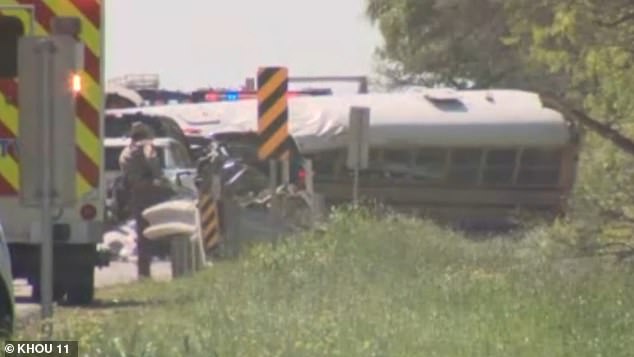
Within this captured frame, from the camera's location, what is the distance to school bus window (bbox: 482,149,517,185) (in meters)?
30.1

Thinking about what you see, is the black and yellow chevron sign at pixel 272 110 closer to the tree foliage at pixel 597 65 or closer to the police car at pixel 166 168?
the tree foliage at pixel 597 65

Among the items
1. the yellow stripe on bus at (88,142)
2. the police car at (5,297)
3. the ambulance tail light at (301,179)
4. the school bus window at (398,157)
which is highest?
the police car at (5,297)

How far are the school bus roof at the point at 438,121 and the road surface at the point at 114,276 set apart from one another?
19.5 ft

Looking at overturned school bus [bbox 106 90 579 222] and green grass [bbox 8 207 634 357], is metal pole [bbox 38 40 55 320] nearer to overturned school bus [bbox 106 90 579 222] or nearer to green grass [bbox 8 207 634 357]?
green grass [bbox 8 207 634 357]

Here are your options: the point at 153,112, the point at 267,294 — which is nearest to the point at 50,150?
the point at 267,294

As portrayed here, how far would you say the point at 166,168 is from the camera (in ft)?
95.8

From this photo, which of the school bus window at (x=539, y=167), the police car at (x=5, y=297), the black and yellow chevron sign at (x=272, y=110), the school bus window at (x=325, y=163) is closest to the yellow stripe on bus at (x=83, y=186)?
the police car at (x=5, y=297)

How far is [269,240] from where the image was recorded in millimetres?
20547

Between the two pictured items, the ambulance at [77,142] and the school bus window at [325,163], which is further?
the school bus window at [325,163]

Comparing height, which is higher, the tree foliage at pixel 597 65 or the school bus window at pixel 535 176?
the tree foliage at pixel 597 65

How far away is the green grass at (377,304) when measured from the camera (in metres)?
10.6

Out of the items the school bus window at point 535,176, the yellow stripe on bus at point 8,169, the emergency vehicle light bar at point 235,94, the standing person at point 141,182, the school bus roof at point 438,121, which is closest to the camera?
the yellow stripe on bus at point 8,169

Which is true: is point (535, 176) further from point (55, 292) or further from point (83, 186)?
point (83, 186)

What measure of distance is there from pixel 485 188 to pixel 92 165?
14944 millimetres
